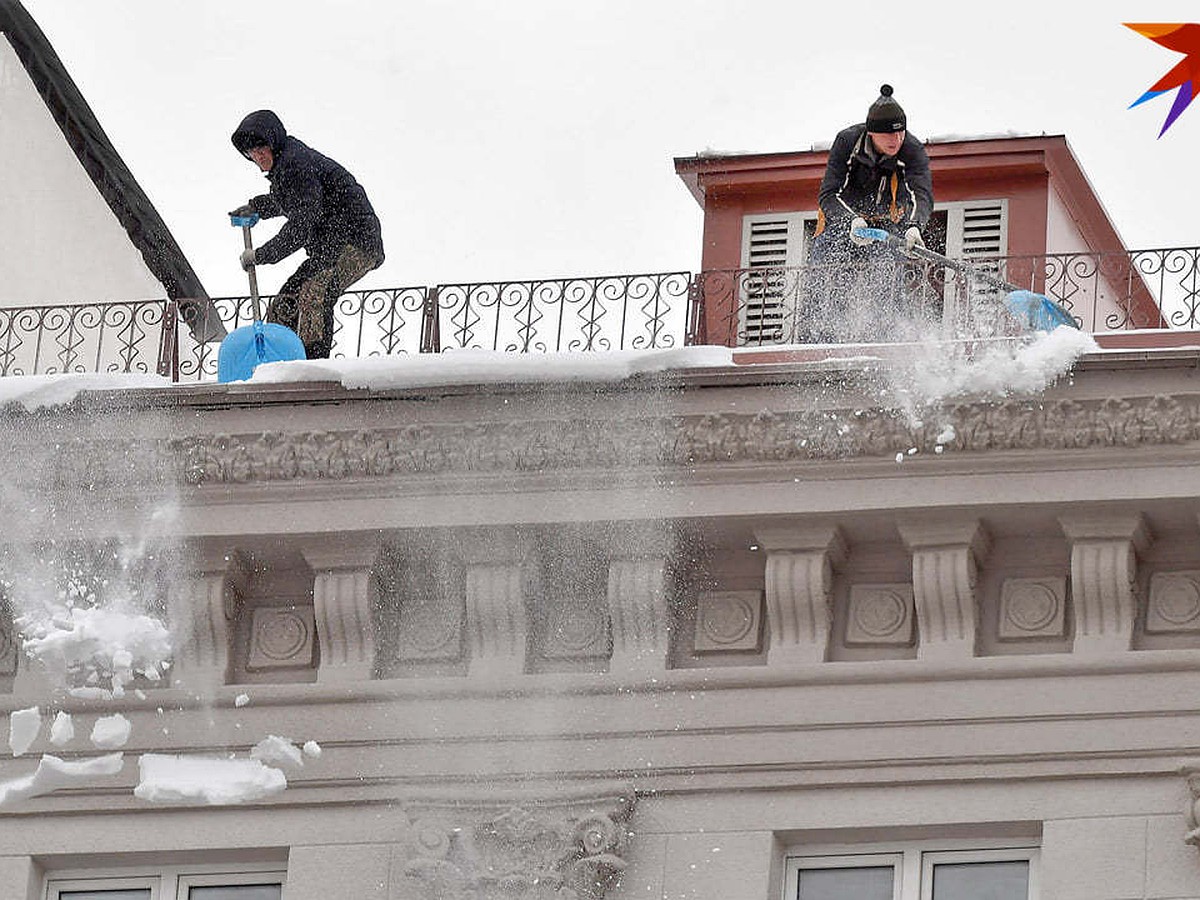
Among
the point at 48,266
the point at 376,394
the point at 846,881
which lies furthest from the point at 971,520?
the point at 48,266

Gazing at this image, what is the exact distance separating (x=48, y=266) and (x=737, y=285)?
20.3 feet

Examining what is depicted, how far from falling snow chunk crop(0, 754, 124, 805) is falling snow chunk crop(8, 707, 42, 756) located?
129 mm

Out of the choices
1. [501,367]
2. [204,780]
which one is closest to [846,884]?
[501,367]

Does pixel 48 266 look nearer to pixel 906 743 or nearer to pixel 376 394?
pixel 376 394

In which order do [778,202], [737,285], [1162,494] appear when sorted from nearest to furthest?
[1162,494] < [737,285] < [778,202]

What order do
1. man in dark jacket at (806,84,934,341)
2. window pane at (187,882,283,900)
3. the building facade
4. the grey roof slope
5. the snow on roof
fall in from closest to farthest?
the building facade < the snow on roof < window pane at (187,882,283,900) < man in dark jacket at (806,84,934,341) < the grey roof slope

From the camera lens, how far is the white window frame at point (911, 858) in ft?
49.5

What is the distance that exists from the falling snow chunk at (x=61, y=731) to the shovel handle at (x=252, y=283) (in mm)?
2195

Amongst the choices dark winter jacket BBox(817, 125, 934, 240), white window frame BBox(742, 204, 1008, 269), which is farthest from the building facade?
white window frame BBox(742, 204, 1008, 269)

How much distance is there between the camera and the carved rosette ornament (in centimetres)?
1521

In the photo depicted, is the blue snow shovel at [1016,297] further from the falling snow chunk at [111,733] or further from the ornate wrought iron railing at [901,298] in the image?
the falling snow chunk at [111,733]

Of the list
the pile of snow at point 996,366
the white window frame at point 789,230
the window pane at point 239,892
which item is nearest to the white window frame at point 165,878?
the window pane at point 239,892

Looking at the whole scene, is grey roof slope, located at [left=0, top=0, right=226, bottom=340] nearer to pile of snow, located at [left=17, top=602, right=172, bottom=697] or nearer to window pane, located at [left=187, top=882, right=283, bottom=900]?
pile of snow, located at [left=17, top=602, right=172, bottom=697]

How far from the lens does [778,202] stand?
63.0 ft
